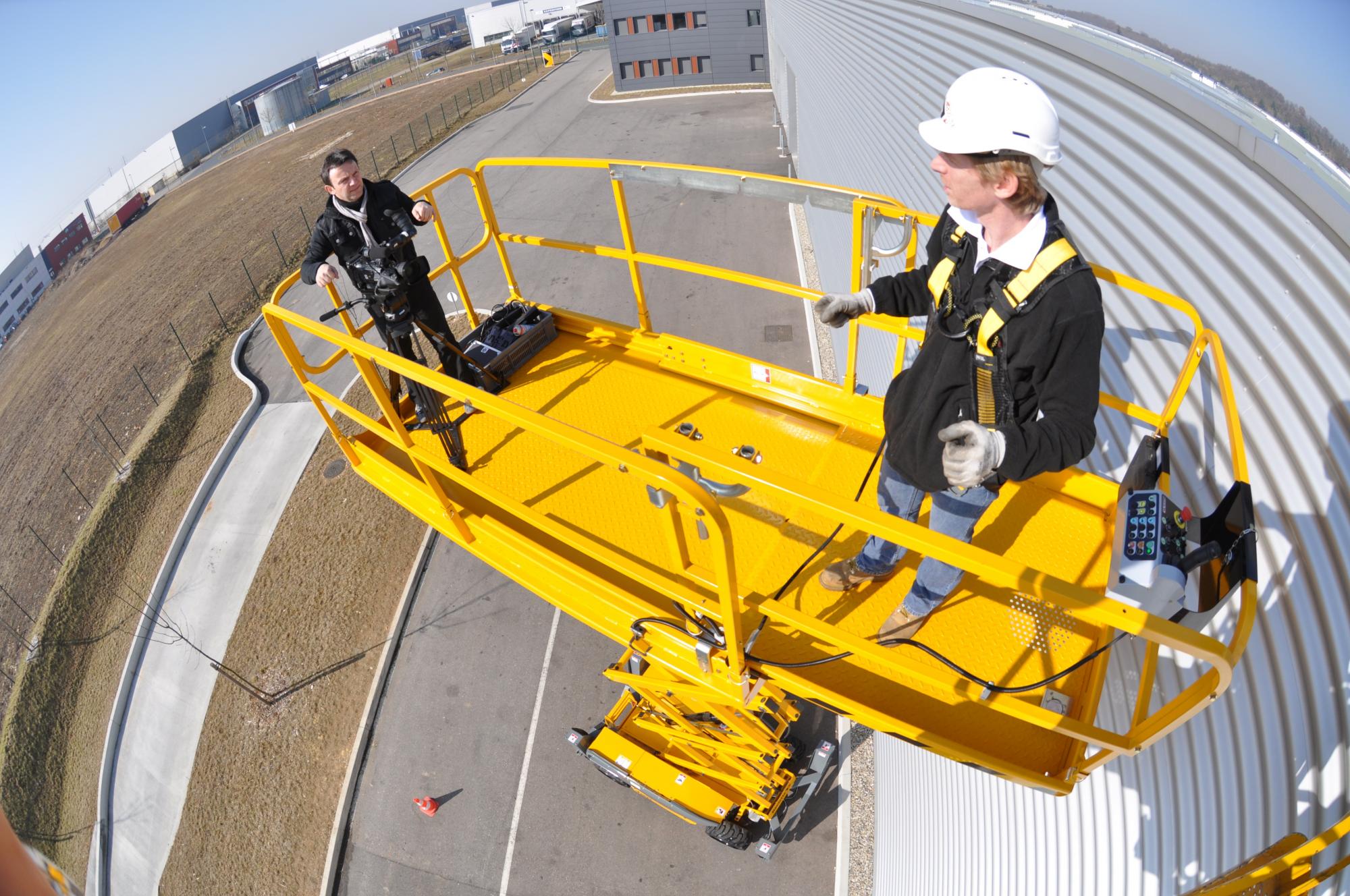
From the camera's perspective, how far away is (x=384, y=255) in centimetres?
478

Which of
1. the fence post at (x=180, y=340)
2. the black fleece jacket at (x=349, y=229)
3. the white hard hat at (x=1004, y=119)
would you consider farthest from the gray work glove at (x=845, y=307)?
the fence post at (x=180, y=340)

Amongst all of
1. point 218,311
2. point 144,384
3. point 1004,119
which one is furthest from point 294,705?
point 218,311

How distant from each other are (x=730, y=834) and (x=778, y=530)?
4.53 m

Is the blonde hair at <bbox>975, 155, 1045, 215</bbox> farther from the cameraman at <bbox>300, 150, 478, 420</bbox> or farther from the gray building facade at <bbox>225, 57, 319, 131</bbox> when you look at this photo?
the gray building facade at <bbox>225, 57, 319, 131</bbox>

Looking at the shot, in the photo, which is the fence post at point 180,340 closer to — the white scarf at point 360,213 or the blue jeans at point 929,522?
the white scarf at point 360,213

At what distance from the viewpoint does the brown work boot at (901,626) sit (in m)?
3.39

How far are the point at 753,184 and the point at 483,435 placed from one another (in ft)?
9.08

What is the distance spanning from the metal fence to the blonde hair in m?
14.2

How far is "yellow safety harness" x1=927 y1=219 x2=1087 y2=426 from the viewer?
216 centimetres

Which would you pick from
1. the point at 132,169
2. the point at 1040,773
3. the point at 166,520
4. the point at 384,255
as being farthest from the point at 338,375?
the point at 132,169

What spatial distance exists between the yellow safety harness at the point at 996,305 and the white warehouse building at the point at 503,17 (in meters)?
95.1

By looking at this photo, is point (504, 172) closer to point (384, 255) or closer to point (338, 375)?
point (338, 375)

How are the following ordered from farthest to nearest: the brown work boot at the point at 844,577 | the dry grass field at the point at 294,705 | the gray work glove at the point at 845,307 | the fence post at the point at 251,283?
the fence post at the point at 251,283
the dry grass field at the point at 294,705
the brown work boot at the point at 844,577
the gray work glove at the point at 845,307

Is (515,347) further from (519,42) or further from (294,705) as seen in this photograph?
(519,42)
